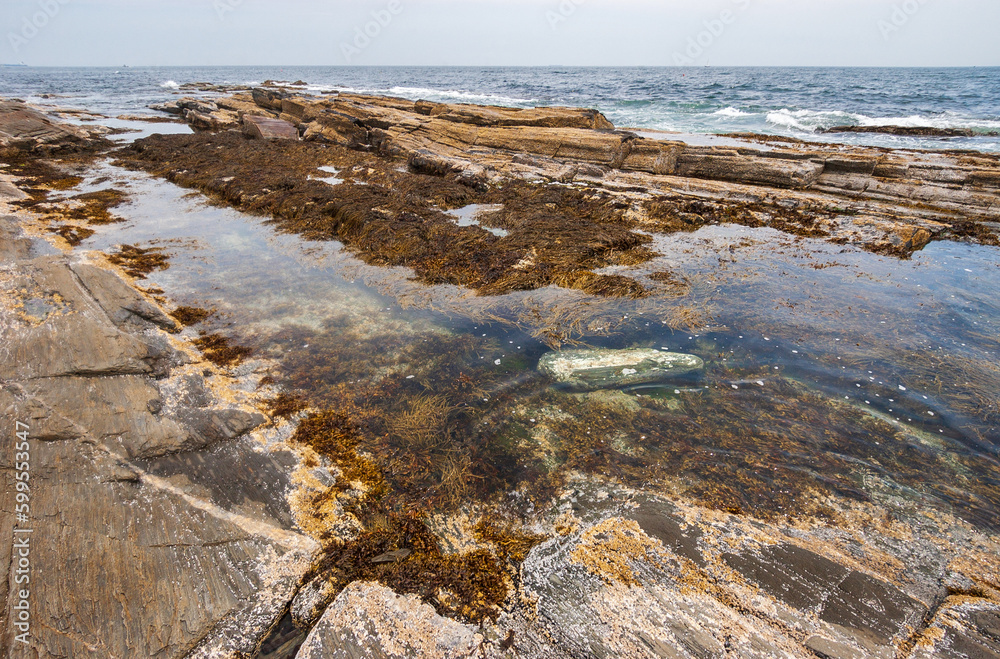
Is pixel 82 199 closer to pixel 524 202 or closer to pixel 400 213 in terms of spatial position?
pixel 400 213

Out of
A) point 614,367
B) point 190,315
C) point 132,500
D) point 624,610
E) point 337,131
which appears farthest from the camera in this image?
point 337,131

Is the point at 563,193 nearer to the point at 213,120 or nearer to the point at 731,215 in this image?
the point at 731,215

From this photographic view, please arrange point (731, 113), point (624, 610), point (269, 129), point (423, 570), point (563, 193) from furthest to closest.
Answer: point (731, 113)
point (269, 129)
point (563, 193)
point (423, 570)
point (624, 610)

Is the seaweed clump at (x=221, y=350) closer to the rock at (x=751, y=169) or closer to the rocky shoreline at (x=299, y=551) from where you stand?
the rocky shoreline at (x=299, y=551)

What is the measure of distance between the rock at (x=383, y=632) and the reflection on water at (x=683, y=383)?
38.3 inches

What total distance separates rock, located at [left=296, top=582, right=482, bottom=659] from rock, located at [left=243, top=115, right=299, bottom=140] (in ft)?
73.2

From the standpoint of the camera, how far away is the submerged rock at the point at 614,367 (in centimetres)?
529

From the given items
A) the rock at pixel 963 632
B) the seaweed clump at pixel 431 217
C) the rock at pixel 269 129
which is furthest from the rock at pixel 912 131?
the rock at pixel 963 632

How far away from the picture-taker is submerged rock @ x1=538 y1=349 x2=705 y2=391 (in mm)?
5289

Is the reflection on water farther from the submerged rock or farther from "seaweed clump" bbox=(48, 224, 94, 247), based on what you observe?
"seaweed clump" bbox=(48, 224, 94, 247)

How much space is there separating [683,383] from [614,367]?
83cm

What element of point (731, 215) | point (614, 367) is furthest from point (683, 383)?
point (731, 215)

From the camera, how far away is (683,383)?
206 inches

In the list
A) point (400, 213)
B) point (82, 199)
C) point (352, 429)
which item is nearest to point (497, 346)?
point (352, 429)
